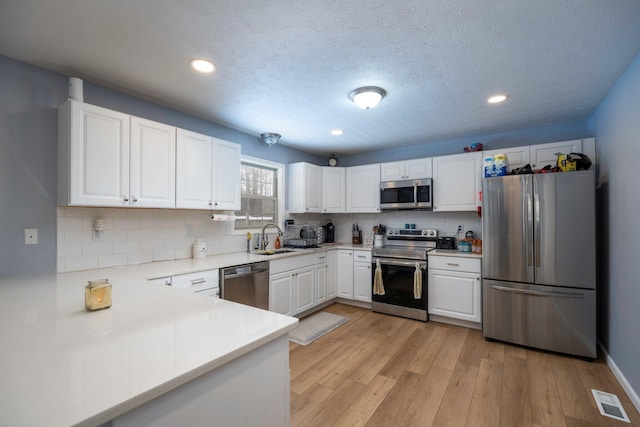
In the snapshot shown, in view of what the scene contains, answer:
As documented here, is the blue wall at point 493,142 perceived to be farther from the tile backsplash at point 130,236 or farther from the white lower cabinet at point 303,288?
the tile backsplash at point 130,236

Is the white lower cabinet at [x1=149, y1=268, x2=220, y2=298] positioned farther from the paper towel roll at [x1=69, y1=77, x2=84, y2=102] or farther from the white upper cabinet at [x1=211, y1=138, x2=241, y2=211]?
the paper towel roll at [x1=69, y1=77, x2=84, y2=102]

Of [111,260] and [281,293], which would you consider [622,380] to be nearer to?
[281,293]

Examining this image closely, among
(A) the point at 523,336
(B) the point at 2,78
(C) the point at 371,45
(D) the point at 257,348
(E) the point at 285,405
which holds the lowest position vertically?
(A) the point at 523,336

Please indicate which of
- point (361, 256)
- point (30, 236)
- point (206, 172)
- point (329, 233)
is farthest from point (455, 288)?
point (30, 236)

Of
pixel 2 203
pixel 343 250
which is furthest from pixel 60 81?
pixel 343 250

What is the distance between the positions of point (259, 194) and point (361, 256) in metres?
1.69

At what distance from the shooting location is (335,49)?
6.22ft

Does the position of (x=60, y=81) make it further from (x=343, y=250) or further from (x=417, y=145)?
(x=417, y=145)

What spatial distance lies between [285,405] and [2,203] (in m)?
2.32

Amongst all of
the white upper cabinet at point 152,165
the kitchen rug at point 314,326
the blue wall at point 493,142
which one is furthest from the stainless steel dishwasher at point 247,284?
the blue wall at point 493,142

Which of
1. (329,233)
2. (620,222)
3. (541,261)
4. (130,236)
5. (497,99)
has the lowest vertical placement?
(541,261)

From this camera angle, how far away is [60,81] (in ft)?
7.24

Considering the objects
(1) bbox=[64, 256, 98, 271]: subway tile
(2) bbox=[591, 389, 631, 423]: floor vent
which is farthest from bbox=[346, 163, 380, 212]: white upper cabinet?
(1) bbox=[64, 256, 98, 271]: subway tile

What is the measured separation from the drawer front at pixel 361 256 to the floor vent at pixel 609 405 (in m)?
2.46
